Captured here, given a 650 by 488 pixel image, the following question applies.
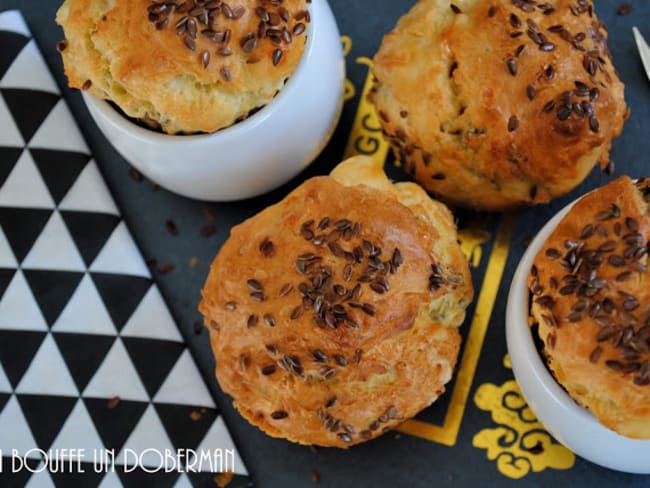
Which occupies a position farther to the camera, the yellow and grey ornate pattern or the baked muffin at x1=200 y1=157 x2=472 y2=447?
the yellow and grey ornate pattern

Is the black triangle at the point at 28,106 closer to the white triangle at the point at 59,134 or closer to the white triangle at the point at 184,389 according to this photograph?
the white triangle at the point at 59,134

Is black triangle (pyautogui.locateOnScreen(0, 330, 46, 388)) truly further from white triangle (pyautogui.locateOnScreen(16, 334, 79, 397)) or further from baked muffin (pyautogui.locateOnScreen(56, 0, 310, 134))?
baked muffin (pyautogui.locateOnScreen(56, 0, 310, 134))

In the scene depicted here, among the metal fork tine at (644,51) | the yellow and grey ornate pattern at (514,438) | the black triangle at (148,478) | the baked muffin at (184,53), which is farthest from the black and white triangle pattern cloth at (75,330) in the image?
the metal fork tine at (644,51)

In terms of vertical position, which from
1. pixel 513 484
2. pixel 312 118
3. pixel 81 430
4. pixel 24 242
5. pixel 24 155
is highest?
pixel 312 118

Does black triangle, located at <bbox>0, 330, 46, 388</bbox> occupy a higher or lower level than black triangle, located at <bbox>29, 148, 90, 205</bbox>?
lower

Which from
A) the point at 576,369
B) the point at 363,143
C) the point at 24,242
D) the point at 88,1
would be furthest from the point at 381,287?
the point at 24,242

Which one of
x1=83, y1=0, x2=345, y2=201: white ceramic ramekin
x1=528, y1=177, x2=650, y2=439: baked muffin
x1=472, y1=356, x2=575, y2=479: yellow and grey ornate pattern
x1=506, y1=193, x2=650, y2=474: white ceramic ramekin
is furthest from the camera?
x1=472, y1=356, x2=575, y2=479: yellow and grey ornate pattern

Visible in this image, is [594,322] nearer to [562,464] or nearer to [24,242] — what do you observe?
[562,464]

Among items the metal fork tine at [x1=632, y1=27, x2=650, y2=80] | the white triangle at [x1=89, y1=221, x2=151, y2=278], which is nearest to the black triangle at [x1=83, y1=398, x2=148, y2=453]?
the white triangle at [x1=89, y1=221, x2=151, y2=278]

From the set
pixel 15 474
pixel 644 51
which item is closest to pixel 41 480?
pixel 15 474
